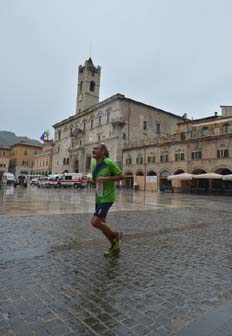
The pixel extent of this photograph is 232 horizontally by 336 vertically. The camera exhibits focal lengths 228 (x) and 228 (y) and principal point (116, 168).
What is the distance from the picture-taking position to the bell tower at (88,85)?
190 ft

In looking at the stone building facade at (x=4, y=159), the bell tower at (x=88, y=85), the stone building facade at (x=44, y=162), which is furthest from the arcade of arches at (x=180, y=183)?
the stone building facade at (x=4, y=159)

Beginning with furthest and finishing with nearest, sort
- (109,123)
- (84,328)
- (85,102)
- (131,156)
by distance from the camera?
(85,102) < (109,123) < (131,156) < (84,328)

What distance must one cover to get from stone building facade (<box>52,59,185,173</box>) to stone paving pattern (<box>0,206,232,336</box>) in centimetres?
3439

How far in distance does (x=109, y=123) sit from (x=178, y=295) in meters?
44.3

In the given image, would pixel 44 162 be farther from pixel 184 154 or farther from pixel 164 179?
pixel 184 154

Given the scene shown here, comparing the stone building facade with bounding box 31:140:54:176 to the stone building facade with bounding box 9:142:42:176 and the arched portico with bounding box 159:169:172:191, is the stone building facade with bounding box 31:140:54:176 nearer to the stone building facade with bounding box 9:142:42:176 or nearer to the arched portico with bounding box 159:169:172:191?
the stone building facade with bounding box 9:142:42:176

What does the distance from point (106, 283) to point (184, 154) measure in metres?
32.3

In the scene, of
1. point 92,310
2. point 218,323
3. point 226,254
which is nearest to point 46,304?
point 92,310

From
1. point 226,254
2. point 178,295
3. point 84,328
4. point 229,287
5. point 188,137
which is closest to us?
point 84,328

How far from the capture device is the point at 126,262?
386 cm

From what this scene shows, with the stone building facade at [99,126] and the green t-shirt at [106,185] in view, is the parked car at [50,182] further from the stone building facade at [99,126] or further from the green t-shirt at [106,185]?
the green t-shirt at [106,185]

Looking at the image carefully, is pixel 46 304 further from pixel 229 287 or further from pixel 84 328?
pixel 229 287

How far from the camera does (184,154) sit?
3347cm

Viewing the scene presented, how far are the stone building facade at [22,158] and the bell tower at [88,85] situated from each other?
29174mm
